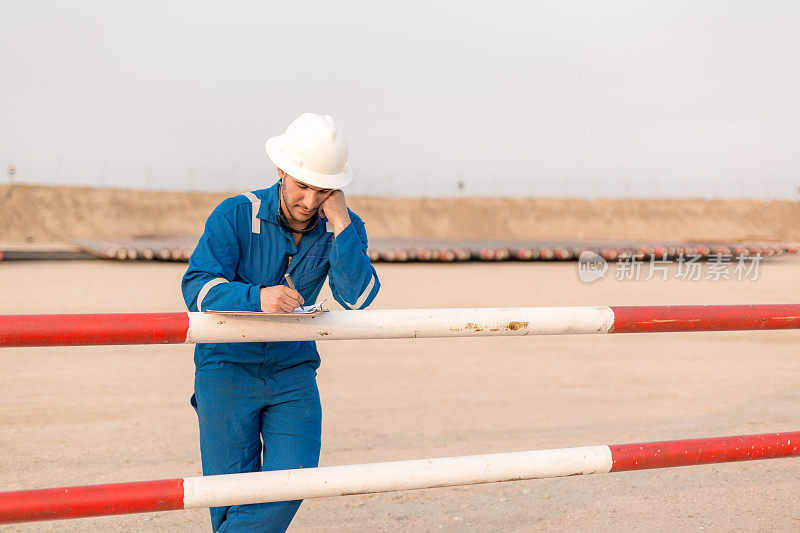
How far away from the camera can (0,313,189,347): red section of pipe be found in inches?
69.6

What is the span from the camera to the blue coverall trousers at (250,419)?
250cm

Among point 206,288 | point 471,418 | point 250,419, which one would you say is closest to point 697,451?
point 250,419

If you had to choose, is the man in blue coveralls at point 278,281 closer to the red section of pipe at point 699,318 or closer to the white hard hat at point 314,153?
the white hard hat at point 314,153

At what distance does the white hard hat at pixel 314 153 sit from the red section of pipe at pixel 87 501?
109cm

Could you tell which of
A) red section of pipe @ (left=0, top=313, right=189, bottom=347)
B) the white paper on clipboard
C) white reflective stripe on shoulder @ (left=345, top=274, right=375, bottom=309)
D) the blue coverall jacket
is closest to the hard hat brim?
the blue coverall jacket

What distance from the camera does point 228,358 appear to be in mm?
2479

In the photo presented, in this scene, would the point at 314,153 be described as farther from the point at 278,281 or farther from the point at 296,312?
the point at 296,312

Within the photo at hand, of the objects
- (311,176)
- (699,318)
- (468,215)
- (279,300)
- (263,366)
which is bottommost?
(468,215)

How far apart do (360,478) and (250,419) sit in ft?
2.07

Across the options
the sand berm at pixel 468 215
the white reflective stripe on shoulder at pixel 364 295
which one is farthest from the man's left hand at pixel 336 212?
the sand berm at pixel 468 215

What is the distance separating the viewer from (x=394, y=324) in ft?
6.75

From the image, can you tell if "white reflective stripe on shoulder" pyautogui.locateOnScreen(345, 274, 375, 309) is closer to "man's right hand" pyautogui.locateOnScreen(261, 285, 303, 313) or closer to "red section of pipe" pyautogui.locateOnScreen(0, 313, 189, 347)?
"man's right hand" pyautogui.locateOnScreen(261, 285, 303, 313)

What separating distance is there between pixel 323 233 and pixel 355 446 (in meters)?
2.64

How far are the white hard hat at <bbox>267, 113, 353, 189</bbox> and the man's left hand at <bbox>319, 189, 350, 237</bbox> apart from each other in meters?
0.05
